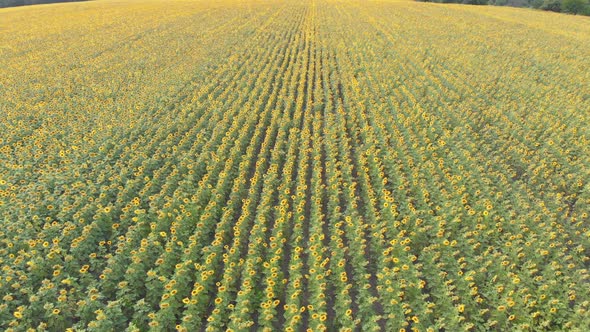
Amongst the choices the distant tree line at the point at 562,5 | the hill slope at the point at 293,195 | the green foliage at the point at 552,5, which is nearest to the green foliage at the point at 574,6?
the distant tree line at the point at 562,5

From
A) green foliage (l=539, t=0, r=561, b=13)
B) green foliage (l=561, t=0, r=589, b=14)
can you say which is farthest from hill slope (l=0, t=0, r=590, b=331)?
green foliage (l=539, t=0, r=561, b=13)

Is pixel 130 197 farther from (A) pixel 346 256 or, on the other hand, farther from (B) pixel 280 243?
(A) pixel 346 256

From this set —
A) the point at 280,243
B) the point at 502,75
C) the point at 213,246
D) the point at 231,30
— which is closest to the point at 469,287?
the point at 280,243

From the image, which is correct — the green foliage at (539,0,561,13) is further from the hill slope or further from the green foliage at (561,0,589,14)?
the hill slope

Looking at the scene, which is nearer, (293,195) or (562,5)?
(293,195)

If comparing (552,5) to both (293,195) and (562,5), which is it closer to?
(562,5)

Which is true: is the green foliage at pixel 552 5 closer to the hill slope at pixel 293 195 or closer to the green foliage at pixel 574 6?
the green foliage at pixel 574 6

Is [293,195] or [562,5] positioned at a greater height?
[562,5]

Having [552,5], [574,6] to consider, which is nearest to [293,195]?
[574,6]
